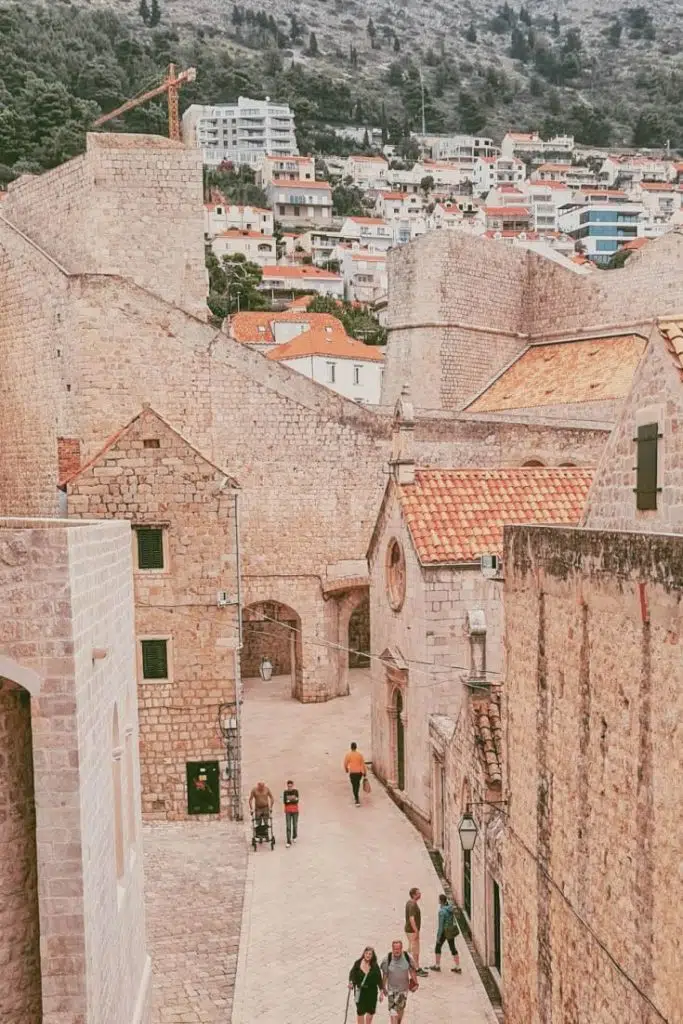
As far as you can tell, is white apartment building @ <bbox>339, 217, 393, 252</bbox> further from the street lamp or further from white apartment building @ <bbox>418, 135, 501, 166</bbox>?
the street lamp

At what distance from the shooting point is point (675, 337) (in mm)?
7574

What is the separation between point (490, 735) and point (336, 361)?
3954cm

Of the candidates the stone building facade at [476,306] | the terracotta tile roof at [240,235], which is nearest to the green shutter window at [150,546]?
the stone building facade at [476,306]

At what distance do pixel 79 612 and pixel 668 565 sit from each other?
3.75 m

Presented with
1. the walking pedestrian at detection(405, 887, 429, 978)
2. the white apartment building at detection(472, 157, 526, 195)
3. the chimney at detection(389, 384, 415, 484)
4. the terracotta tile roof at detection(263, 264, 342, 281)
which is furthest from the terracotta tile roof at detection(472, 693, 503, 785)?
the white apartment building at detection(472, 157, 526, 195)

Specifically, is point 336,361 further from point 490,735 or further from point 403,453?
point 490,735

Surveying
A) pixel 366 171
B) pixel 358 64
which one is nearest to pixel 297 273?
pixel 366 171

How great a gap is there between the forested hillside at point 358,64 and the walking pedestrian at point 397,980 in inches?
3120

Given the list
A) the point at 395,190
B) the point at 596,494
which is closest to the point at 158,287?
the point at 596,494

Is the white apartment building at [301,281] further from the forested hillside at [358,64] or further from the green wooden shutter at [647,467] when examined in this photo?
the green wooden shutter at [647,467]

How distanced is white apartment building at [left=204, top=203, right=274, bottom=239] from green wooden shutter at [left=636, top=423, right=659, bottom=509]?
86.4m

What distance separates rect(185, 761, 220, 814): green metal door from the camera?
50.1 ft

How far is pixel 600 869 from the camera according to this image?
6.88 m

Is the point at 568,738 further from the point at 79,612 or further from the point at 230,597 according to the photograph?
the point at 230,597
